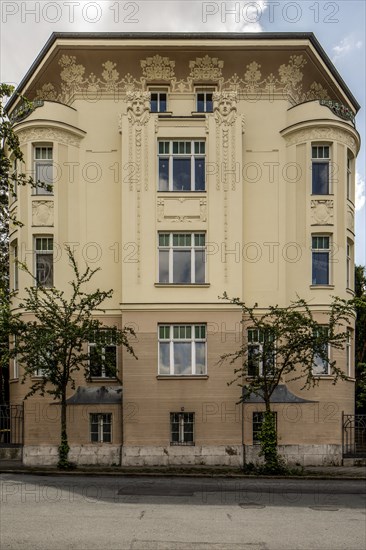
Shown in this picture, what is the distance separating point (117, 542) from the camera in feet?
34.6

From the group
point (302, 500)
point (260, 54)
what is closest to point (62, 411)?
point (302, 500)

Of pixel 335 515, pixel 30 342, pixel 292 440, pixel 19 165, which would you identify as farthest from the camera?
pixel 19 165

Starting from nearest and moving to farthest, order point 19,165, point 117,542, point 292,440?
1. point 117,542
2. point 292,440
3. point 19,165

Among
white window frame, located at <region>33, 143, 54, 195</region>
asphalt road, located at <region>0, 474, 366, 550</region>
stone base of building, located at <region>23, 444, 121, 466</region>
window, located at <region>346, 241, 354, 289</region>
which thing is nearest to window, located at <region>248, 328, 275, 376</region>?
asphalt road, located at <region>0, 474, 366, 550</region>

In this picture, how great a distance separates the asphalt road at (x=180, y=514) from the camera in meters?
10.7

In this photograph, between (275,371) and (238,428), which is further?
(238,428)

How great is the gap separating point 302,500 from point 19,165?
16691 mm

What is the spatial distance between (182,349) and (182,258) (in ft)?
11.3

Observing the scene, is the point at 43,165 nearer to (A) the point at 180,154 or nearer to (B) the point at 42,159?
(B) the point at 42,159

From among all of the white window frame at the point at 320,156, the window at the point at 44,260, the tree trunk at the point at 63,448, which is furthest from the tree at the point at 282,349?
the window at the point at 44,260

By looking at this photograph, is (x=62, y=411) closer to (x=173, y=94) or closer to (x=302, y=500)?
(x=302, y=500)

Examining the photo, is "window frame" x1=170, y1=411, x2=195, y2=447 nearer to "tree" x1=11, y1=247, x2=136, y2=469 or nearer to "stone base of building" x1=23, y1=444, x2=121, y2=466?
"stone base of building" x1=23, y1=444, x2=121, y2=466

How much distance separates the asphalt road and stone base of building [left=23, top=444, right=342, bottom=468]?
3.48m

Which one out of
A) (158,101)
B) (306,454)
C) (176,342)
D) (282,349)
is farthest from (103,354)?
(158,101)
